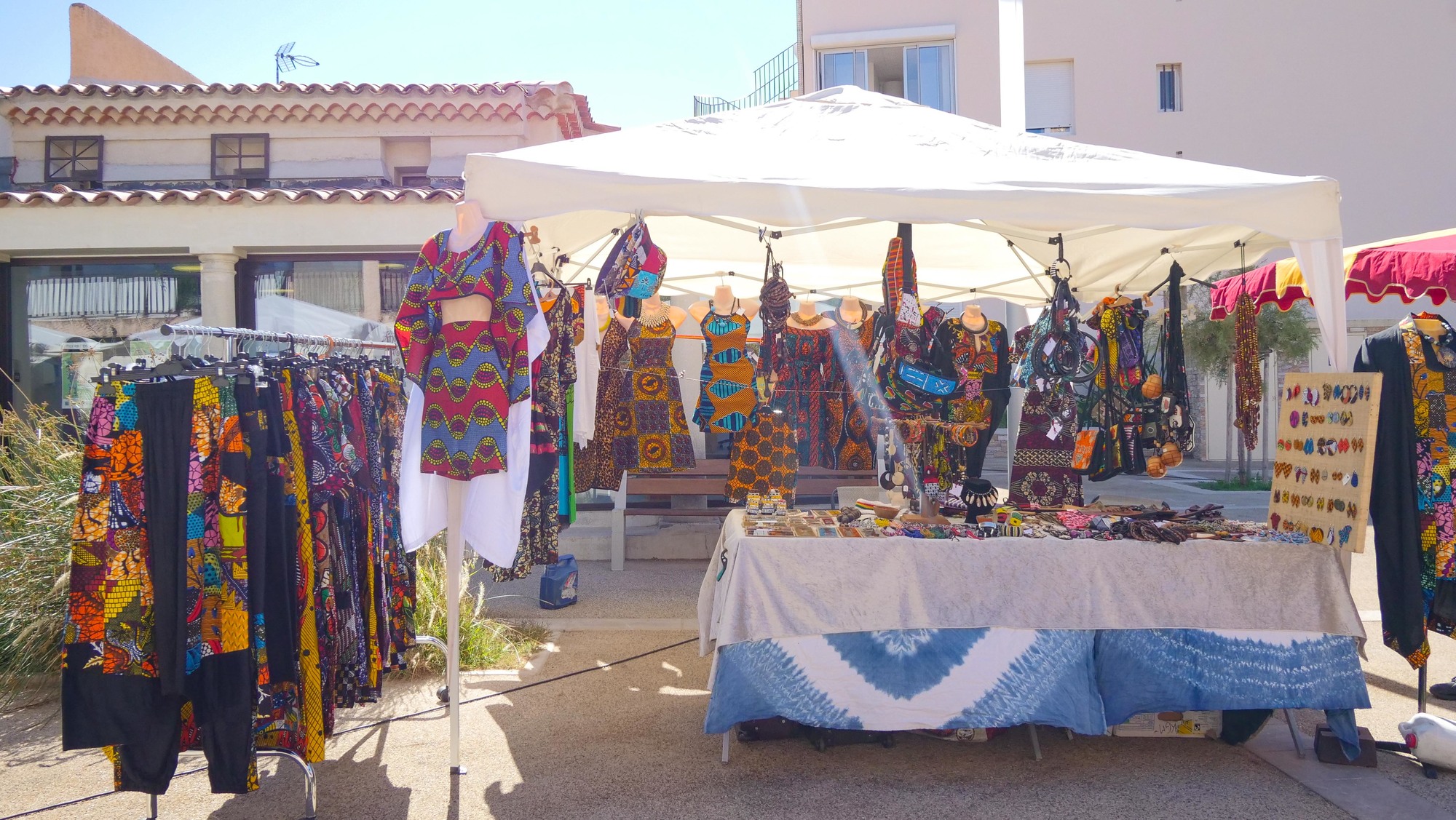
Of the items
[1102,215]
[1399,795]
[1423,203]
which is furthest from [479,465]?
[1423,203]

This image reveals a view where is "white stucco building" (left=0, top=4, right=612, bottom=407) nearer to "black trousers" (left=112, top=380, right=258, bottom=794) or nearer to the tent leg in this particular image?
"black trousers" (left=112, top=380, right=258, bottom=794)

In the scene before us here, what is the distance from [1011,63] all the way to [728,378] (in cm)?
973

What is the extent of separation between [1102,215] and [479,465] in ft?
8.16

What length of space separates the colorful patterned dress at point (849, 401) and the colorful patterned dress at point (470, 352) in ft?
8.13

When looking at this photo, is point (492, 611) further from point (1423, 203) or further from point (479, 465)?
point (1423, 203)

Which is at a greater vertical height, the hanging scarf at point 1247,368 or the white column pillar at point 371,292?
the white column pillar at point 371,292

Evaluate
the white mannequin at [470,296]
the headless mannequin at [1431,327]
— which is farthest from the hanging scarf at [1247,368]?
the white mannequin at [470,296]

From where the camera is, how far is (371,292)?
26.3 feet

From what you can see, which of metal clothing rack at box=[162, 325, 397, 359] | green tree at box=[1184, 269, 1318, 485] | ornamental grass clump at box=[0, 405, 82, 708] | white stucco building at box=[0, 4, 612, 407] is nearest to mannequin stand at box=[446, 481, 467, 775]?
metal clothing rack at box=[162, 325, 397, 359]

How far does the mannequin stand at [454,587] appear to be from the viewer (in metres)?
3.27

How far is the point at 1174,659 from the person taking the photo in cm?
342

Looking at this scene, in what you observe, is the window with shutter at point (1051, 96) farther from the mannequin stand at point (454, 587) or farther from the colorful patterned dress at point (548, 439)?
the mannequin stand at point (454, 587)

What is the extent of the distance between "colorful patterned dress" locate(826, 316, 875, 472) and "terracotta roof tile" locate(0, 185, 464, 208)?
377 centimetres

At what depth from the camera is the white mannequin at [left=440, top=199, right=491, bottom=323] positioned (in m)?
3.27
